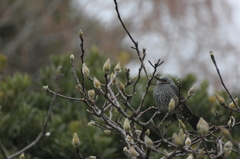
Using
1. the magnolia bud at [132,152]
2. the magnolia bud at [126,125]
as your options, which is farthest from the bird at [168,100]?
the magnolia bud at [132,152]

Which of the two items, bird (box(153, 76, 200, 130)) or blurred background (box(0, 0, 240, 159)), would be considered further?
blurred background (box(0, 0, 240, 159))

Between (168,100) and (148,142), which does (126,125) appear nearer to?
(148,142)

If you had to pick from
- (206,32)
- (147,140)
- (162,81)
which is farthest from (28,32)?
(147,140)

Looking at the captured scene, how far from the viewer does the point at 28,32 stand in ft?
44.8

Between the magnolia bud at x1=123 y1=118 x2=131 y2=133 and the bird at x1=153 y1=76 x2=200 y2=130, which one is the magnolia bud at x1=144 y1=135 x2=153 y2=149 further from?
the bird at x1=153 y1=76 x2=200 y2=130

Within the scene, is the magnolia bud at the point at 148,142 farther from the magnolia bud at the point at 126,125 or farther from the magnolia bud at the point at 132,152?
the magnolia bud at the point at 126,125

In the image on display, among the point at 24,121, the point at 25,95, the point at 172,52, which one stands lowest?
the point at 24,121

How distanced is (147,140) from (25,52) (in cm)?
1213

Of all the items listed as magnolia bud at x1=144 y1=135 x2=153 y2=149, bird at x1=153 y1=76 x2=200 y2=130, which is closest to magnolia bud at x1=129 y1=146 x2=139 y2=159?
magnolia bud at x1=144 y1=135 x2=153 y2=149

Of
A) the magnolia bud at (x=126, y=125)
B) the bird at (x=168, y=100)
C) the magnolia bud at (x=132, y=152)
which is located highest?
the bird at (x=168, y=100)

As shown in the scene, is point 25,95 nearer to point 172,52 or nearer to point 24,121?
point 24,121

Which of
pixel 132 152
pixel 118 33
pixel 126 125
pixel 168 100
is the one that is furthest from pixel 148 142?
pixel 118 33

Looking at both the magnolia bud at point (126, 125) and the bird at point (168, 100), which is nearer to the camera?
the magnolia bud at point (126, 125)

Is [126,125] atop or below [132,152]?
atop
